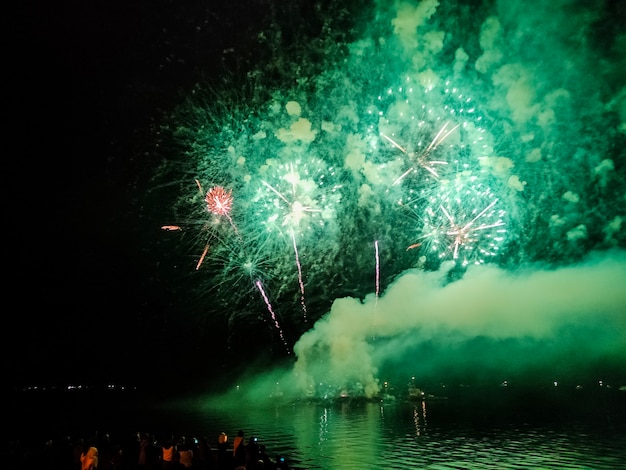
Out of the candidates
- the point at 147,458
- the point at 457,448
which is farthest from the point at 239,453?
the point at 457,448

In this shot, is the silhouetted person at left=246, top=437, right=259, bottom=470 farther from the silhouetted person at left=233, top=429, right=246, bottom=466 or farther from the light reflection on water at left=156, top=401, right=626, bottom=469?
the light reflection on water at left=156, top=401, right=626, bottom=469

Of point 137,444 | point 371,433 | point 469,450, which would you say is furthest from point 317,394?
point 137,444

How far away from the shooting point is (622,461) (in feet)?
68.2

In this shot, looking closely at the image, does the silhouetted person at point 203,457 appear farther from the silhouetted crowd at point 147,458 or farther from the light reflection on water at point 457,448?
the light reflection on water at point 457,448

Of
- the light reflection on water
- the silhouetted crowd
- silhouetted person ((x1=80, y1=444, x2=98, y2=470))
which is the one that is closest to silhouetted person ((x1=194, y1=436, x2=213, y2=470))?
the silhouetted crowd

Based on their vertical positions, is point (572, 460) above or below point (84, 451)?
below

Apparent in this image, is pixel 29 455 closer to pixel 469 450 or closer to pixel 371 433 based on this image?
pixel 469 450

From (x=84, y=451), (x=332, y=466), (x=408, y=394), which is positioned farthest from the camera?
(x=408, y=394)

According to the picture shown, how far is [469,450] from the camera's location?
1001 inches

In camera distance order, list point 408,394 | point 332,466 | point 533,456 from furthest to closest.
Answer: point 408,394 → point 533,456 → point 332,466

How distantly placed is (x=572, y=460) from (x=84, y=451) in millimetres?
21139

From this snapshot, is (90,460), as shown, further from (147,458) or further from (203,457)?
(203,457)

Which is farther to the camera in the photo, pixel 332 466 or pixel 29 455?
pixel 332 466

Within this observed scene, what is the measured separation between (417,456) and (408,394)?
118 meters
